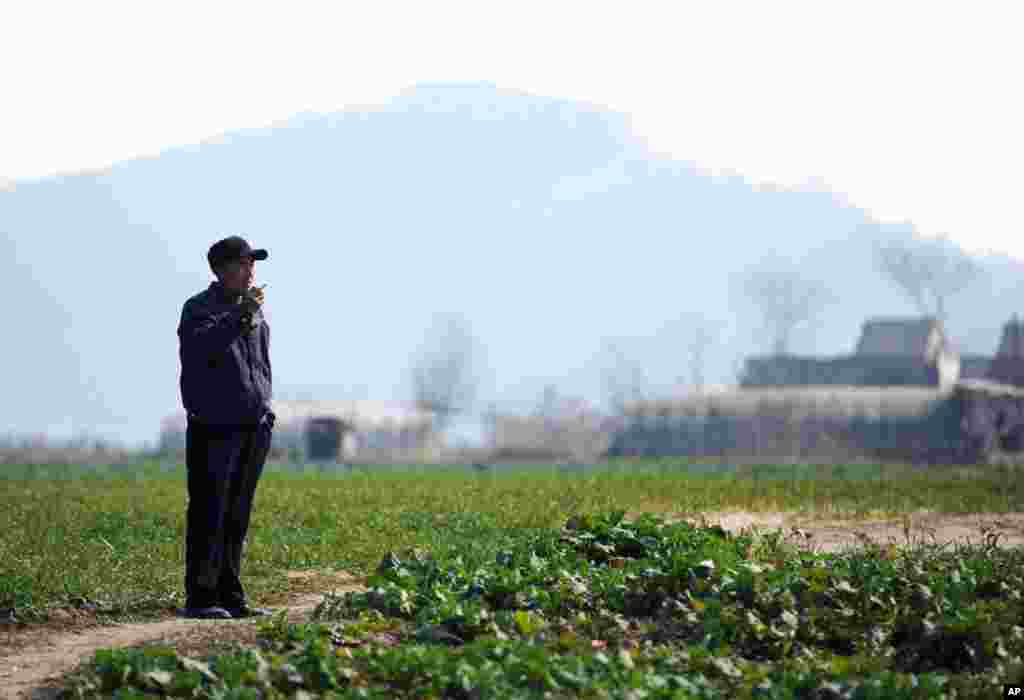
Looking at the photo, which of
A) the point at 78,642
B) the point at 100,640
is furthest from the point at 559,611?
the point at 78,642

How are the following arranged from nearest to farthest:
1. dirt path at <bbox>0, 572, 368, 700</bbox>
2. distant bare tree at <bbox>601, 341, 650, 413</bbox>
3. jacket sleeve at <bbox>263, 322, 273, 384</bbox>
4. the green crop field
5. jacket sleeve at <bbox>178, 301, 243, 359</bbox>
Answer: the green crop field
dirt path at <bbox>0, 572, 368, 700</bbox>
jacket sleeve at <bbox>178, 301, 243, 359</bbox>
jacket sleeve at <bbox>263, 322, 273, 384</bbox>
distant bare tree at <bbox>601, 341, 650, 413</bbox>

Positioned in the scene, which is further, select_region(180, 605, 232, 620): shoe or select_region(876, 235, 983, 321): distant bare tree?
select_region(876, 235, 983, 321): distant bare tree

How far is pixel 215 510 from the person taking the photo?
12.2 metres

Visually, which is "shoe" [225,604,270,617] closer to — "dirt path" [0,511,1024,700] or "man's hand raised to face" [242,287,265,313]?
"dirt path" [0,511,1024,700]

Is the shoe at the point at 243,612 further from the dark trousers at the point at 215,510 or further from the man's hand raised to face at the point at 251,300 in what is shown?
the man's hand raised to face at the point at 251,300

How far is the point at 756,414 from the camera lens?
65438 millimetres

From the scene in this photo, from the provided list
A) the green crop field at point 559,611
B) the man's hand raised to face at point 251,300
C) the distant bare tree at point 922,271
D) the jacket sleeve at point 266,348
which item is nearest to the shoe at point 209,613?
the green crop field at point 559,611

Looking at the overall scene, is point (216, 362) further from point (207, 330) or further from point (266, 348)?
point (266, 348)

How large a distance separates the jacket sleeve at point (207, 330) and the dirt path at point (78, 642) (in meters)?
1.81

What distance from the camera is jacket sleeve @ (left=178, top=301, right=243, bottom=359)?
12.0m

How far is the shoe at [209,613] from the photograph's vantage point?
12078mm

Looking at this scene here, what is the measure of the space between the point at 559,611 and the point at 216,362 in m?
2.83

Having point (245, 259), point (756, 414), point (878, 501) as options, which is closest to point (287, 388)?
point (756, 414)

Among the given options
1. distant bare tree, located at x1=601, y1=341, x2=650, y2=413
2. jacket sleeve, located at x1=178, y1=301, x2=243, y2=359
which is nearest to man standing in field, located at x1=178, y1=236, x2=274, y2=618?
jacket sleeve, located at x1=178, y1=301, x2=243, y2=359
